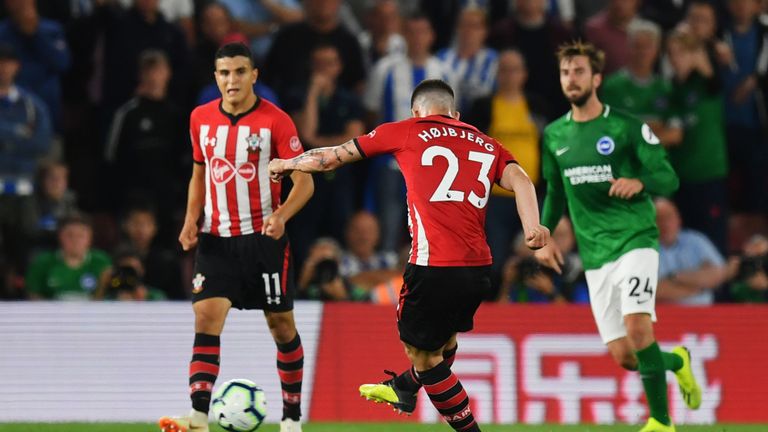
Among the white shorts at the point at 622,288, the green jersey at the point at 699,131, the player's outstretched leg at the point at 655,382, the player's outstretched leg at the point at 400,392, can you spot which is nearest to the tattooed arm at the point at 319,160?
the player's outstretched leg at the point at 400,392

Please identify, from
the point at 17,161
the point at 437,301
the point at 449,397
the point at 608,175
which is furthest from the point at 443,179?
the point at 17,161

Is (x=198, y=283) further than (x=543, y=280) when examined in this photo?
No

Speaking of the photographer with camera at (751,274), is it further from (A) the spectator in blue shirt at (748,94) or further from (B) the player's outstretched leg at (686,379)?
(B) the player's outstretched leg at (686,379)

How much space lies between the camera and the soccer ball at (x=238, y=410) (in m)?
9.55

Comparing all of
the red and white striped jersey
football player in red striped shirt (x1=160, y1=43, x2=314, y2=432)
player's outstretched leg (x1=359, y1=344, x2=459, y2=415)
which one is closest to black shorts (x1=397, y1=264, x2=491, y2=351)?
player's outstretched leg (x1=359, y1=344, x2=459, y2=415)

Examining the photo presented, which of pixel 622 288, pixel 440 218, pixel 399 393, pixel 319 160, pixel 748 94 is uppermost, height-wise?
pixel 748 94

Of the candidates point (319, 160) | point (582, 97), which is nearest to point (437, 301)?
point (319, 160)

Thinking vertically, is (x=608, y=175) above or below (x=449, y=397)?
above

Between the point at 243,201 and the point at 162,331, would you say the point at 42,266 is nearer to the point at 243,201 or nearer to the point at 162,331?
the point at 162,331

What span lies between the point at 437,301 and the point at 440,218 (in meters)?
0.49

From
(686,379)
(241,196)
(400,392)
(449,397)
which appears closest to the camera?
(449,397)

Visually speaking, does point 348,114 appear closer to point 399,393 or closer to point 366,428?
point 366,428

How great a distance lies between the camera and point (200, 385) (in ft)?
30.6

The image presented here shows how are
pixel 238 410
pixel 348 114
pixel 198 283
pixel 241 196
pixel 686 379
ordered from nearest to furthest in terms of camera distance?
1. pixel 238 410
2. pixel 198 283
3. pixel 241 196
4. pixel 686 379
5. pixel 348 114
